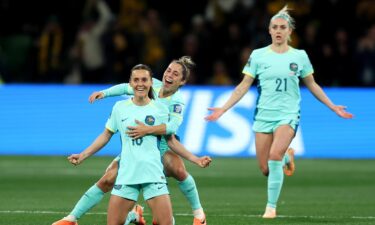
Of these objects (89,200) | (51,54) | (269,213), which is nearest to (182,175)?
(89,200)

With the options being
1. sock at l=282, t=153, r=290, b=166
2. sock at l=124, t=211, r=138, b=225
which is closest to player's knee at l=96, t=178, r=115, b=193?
sock at l=124, t=211, r=138, b=225

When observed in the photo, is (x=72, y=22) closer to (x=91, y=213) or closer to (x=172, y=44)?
(x=172, y=44)

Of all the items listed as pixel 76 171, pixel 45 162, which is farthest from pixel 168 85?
pixel 45 162

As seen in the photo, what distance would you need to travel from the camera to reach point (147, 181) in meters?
9.88

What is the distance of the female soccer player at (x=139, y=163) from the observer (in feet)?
32.4

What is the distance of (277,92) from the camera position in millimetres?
12969

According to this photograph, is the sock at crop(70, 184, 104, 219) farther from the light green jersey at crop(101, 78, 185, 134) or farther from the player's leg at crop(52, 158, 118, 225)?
the light green jersey at crop(101, 78, 185, 134)

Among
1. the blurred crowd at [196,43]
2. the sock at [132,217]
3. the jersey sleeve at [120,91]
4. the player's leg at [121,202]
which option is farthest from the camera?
the blurred crowd at [196,43]

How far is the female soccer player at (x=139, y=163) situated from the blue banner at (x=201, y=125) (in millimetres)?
11488

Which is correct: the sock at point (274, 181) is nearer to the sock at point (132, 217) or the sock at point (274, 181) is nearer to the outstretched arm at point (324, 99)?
the outstretched arm at point (324, 99)

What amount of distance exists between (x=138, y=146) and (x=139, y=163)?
167 mm

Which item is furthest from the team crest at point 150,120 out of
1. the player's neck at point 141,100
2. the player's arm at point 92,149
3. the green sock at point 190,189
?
the green sock at point 190,189

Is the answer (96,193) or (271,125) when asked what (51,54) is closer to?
(271,125)

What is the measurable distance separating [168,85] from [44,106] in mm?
11319
